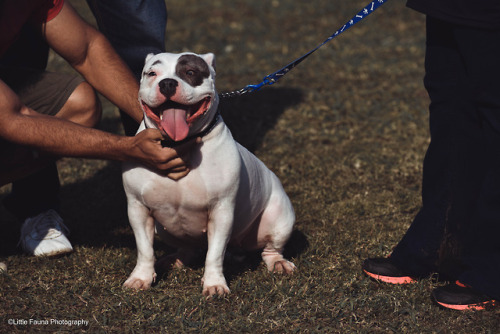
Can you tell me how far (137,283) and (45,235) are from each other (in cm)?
98

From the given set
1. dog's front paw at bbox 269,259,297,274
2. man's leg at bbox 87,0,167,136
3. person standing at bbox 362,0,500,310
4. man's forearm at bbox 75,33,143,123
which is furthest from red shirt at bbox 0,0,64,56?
person standing at bbox 362,0,500,310

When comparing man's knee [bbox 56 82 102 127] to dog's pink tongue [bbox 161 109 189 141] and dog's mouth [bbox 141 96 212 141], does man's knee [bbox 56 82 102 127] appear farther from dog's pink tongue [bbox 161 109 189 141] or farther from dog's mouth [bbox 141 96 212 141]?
dog's pink tongue [bbox 161 109 189 141]

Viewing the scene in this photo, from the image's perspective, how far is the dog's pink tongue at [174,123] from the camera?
3023mm

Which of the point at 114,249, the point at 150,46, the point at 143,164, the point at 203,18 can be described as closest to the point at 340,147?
the point at 150,46

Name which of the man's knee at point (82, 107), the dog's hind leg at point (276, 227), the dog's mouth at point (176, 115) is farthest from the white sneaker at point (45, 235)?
the dog's mouth at point (176, 115)

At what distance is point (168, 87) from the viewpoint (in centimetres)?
294

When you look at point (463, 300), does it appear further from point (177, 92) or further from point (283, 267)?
point (177, 92)

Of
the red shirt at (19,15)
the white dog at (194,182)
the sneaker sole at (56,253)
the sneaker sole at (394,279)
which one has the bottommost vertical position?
the sneaker sole at (56,253)

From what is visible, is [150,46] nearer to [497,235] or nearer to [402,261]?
[402,261]

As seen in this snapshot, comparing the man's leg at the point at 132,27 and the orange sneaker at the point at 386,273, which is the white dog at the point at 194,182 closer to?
the orange sneaker at the point at 386,273

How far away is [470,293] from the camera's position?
3264 mm

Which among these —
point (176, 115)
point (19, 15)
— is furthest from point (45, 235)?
point (176, 115)

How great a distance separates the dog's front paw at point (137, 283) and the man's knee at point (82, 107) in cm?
119

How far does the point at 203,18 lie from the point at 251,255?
8.75 m
